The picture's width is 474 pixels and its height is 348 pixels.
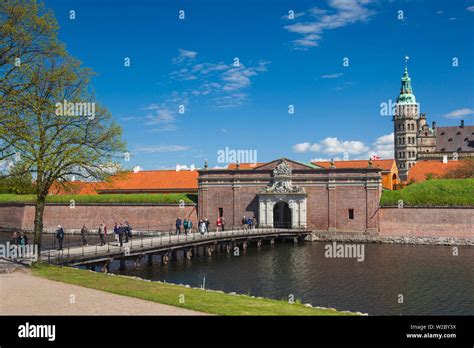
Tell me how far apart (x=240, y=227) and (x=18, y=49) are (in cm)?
3056

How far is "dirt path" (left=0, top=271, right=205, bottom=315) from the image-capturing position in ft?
46.3

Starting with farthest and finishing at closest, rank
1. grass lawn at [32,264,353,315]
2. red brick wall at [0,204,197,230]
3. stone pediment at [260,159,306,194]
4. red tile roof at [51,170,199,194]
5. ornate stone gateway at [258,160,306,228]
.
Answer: red tile roof at [51,170,199,194] < red brick wall at [0,204,197,230] < stone pediment at [260,159,306,194] < ornate stone gateway at [258,160,306,228] < grass lawn at [32,264,353,315]

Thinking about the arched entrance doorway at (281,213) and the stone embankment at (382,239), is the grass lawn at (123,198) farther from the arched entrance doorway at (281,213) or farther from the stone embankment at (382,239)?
the stone embankment at (382,239)

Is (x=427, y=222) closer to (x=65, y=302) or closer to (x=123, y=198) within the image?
(x=123, y=198)

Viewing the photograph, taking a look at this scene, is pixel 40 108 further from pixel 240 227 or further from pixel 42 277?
pixel 240 227

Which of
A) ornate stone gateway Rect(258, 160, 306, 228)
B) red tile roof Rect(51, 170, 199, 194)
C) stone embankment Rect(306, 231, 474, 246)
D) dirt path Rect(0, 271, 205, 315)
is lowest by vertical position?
stone embankment Rect(306, 231, 474, 246)

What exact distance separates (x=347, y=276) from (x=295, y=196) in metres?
20.3

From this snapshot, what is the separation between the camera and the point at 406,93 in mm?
103812

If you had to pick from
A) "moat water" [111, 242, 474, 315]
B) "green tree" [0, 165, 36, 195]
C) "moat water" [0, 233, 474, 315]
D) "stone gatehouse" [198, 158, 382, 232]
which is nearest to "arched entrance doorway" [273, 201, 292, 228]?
"stone gatehouse" [198, 158, 382, 232]

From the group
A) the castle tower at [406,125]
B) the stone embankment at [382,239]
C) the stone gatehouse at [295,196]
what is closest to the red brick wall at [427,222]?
the stone embankment at [382,239]

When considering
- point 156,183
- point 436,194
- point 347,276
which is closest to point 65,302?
point 347,276

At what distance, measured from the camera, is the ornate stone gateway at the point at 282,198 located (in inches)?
1852

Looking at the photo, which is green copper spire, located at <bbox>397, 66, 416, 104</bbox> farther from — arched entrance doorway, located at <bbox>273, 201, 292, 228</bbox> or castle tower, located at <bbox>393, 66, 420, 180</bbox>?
arched entrance doorway, located at <bbox>273, 201, 292, 228</bbox>

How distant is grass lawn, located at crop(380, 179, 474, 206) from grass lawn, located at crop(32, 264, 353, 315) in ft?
99.1
